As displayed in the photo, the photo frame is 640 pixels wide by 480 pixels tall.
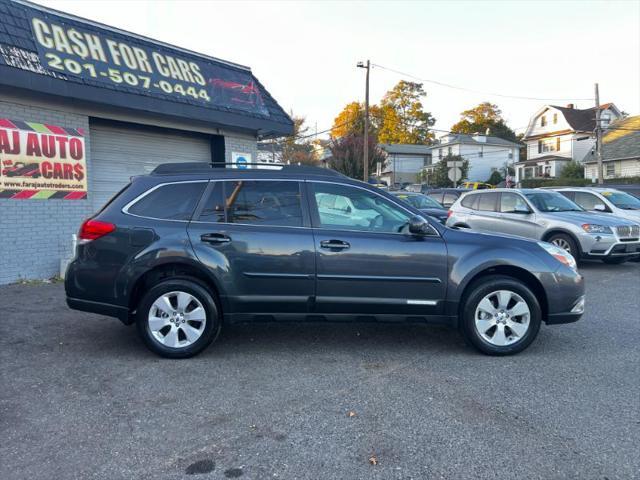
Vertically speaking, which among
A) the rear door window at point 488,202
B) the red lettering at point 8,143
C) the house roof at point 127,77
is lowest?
the rear door window at point 488,202

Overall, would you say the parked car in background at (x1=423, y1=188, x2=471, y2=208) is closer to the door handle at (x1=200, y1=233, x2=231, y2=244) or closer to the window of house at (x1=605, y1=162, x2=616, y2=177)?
the door handle at (x1=200, y1=233, x2=231, y2=244)

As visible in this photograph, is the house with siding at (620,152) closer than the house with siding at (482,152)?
Yes

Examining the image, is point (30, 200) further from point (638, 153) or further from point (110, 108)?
point (638, 153)

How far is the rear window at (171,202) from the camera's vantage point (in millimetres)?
4531

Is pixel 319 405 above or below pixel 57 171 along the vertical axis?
below

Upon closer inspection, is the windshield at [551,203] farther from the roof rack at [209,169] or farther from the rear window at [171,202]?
the rear window at [171,202]

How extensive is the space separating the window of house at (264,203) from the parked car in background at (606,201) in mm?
8858

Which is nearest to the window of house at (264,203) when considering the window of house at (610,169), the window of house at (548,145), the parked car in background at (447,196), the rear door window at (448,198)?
the parked car in background at (447,196)

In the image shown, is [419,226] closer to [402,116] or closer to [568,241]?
[568,241]

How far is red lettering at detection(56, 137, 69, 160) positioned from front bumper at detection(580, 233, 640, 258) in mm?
9592

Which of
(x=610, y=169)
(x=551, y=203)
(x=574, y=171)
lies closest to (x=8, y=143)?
(x=551, y=203)

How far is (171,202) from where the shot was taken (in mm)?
4578

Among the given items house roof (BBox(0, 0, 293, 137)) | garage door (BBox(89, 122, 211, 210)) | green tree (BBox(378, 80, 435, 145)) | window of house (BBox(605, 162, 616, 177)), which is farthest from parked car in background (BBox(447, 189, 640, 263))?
green tree (BBox(378, 80, 435, 145))

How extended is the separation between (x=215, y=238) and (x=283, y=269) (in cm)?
69
